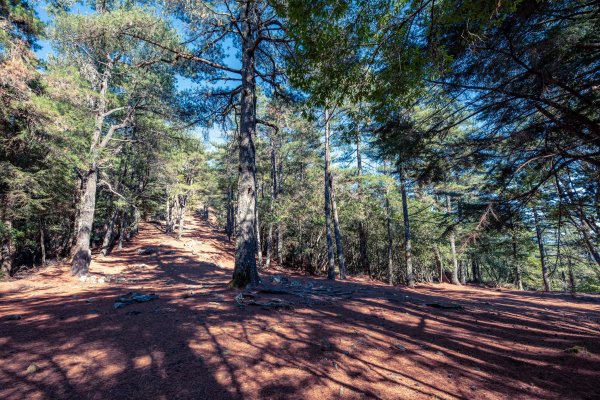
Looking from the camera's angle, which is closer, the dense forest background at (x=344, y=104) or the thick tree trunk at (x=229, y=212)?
the dense forest background at (x=344, y=104)

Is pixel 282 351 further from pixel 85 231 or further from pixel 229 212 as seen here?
pixel 229 212

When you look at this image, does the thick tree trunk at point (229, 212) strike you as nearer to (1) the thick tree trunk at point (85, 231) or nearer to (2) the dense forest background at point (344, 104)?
(2) the dense forest background at point (344, 104)

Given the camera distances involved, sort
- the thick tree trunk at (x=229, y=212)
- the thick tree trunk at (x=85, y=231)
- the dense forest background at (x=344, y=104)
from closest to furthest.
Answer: the dense forest background at (x=344, y=104) < the thick tree trunk at (x=85, y=231) < the thick tree trunk at (x=229, y=212)

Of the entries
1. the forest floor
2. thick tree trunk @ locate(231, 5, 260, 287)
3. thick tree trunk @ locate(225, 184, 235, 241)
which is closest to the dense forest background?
thick tree trunk @ locate(231, 5, 260, 287)

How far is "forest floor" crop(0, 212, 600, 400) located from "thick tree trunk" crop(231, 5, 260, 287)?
1167 millimetres


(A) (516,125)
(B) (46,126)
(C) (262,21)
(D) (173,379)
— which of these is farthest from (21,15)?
(A) (516,125)

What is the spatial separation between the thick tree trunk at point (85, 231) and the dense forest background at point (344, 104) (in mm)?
59

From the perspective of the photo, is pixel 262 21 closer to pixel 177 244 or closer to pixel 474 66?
pixel 474 66

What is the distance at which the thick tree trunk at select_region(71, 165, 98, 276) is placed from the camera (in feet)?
34.4

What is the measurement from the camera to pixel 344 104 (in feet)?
32.8

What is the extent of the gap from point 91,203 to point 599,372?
15681 millimetres

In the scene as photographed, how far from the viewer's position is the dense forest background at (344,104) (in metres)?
3.85

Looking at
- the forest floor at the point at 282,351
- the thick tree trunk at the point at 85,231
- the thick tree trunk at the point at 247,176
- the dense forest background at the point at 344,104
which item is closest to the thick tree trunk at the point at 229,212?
the dense forest background at the point at 344,104

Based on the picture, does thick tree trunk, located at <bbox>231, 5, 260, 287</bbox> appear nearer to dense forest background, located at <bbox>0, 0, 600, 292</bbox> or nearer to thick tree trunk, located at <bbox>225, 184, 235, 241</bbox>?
dense forest background, located at <bbox>0, 0, 600, 292</bbox>
